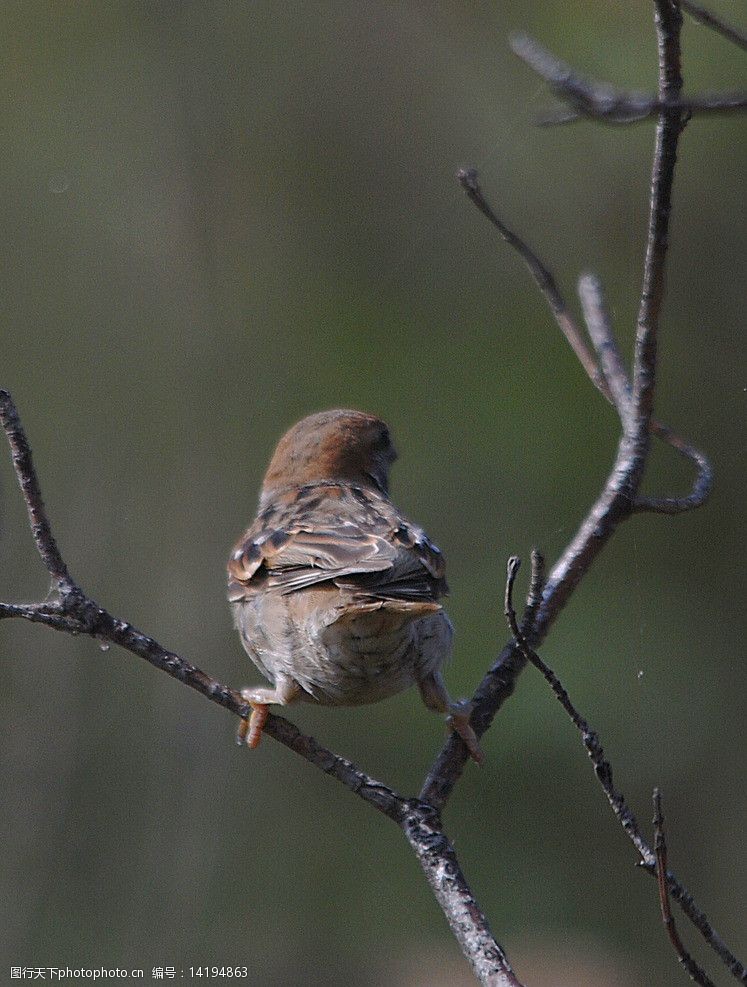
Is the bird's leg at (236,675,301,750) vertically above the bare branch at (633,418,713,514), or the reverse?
the bare branch at (633,418,713,514)

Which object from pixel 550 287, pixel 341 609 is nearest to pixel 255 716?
pixel 341 609

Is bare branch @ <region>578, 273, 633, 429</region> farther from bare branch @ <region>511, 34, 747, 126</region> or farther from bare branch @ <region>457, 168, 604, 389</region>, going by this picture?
bare branch @ <region>511, 34, 747, 126</region>

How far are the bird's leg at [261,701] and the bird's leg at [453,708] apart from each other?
0.38 metres

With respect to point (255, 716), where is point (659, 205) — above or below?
above

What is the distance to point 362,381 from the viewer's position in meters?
8.06

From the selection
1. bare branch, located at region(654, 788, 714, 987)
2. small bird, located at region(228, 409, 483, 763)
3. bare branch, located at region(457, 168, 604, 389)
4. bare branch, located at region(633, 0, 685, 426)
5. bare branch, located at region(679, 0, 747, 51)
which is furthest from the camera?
small bird, located at region(228, 409, 483, 763)

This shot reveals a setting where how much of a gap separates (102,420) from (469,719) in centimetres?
561

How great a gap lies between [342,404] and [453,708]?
4730 mm

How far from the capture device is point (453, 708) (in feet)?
10.3

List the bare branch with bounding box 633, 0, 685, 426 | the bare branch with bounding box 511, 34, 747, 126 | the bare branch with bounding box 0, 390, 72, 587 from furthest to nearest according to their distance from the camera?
the bare branch with bounding box 0, 390, 72, 587, the bare branch with bounding box 633, 0, 685, 426, the bare branch with bounding box 511, 34, 747, 126

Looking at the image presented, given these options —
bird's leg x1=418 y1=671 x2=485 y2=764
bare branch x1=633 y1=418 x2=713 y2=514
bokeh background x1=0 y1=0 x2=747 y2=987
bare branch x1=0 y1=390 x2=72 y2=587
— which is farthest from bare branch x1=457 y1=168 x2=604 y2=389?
bokeh background x1=0 y1=0 x2=747 y2=987

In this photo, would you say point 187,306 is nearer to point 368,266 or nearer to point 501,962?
point 368,266

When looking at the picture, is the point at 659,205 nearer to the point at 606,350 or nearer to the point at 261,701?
the point at 606,350

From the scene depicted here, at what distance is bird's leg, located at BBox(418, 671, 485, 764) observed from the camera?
286 cm
